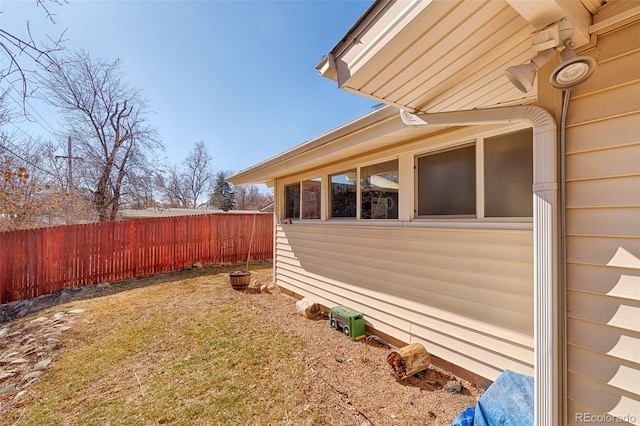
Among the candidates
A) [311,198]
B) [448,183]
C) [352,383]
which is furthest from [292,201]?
[352,383]

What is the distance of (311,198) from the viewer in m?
5.30

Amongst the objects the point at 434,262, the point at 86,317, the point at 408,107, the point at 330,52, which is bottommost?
the point at 86,317

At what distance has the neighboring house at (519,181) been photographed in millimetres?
1139

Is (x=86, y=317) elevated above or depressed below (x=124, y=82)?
below

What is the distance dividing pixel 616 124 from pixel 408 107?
1105 mm

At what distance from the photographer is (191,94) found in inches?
397

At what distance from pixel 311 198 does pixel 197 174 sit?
25.1 m

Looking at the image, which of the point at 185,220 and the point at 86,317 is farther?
the point at 185,220

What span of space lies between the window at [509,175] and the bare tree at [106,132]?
1406 centimetres

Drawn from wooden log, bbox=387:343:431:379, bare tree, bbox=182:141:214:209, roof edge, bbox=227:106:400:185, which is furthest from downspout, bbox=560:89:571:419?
bare tree, bbox=182:141:214:209

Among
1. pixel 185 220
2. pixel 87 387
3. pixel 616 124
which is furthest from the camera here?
pixel 185 220

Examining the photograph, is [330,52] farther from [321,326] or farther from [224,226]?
[224,226]

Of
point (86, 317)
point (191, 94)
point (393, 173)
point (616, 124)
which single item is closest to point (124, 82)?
point (191, 94)

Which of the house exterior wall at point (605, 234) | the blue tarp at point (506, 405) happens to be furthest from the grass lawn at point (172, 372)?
the house exterior wall at point (605, 234)
